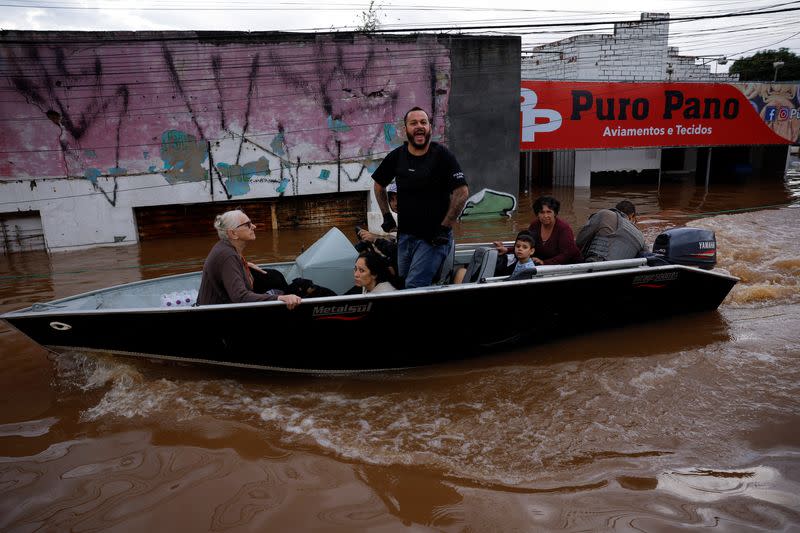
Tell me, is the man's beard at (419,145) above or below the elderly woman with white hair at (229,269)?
above

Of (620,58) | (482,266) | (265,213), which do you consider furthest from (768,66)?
(482,266)

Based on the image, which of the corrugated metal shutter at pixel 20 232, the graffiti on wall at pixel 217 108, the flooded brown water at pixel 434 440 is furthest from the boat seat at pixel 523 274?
the corrugated metal shutter at pixel 20 232

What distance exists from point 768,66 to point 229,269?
161ft

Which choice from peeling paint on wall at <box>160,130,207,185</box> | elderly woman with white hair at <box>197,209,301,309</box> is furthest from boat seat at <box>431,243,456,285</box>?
peeling paint on wall at <box>160,130,207,185</box>

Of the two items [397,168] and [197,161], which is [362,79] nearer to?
[197,161]

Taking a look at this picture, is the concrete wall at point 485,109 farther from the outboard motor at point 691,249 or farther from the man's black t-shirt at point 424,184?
the man's black t-shirt at point 424,184

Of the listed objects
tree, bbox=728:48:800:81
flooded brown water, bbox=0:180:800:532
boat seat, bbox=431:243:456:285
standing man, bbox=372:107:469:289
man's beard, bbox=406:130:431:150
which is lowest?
flooded brown water, bbox=0:180:800:532

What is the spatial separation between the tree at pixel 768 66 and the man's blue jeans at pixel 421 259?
1756 inches

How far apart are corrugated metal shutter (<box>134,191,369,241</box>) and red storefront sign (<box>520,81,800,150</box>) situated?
5674mm

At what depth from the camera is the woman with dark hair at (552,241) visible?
17.3 ft

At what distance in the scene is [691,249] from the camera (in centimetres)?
560

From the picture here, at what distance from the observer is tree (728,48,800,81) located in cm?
3947

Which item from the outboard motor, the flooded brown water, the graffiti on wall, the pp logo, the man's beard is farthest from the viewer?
the pp logo

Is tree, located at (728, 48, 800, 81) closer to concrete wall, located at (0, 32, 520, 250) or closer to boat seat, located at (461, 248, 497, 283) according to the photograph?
concrete wall, located at (0, 32, 520, 250)
